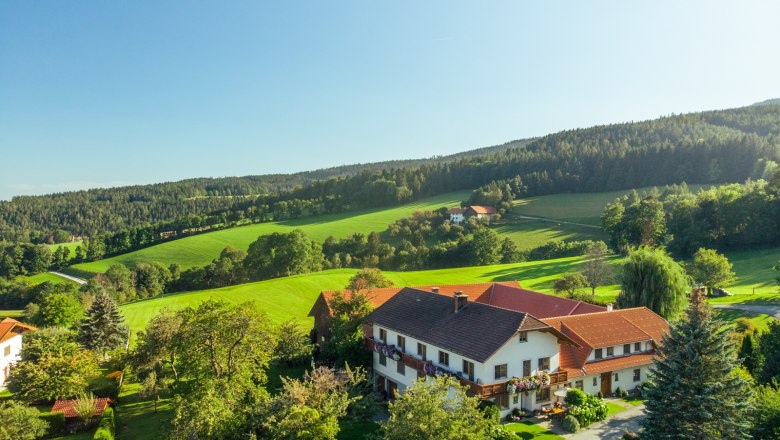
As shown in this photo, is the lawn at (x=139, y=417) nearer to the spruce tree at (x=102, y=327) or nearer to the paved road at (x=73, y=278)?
the spruce tree at (x=102, y=327)

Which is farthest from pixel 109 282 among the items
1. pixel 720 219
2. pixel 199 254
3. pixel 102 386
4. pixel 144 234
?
pixel 720 219

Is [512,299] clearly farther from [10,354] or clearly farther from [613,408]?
[10,354]

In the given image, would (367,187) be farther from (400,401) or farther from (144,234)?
(400,401)

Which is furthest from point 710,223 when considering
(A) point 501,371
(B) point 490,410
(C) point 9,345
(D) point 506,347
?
(C) point 9,345

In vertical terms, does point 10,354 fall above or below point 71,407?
above

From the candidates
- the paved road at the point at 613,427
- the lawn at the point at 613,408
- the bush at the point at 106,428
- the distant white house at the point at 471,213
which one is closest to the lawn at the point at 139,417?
the bush at the point at 106,428

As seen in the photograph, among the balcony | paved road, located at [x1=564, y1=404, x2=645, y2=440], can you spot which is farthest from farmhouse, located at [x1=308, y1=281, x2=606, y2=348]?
paved road, located at [x1=564, y1=404, x2=645, y2=440]
